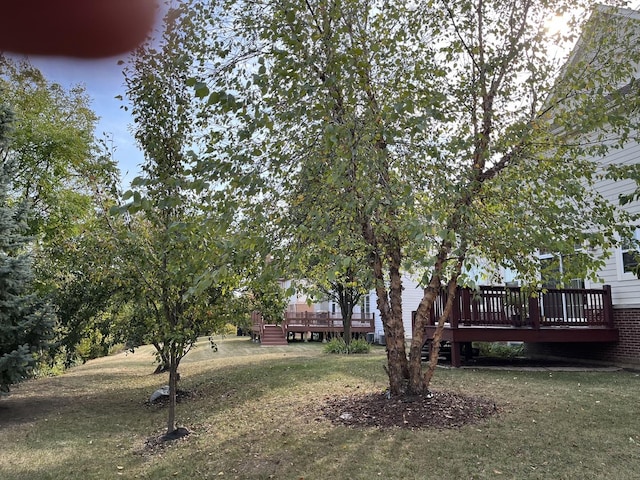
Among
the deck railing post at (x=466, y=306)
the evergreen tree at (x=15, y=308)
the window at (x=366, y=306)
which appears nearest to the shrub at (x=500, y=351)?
the deck railing post at (x=466, y=306)

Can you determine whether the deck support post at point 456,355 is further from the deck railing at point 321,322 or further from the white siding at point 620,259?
the deck railing at point 321,322

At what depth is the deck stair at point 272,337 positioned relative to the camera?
25578 millimetres

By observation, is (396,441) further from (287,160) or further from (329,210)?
(287,160)

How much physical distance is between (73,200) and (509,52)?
503 inches

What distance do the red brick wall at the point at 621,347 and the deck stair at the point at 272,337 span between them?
15848 mm

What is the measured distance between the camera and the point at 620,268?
1137 cm

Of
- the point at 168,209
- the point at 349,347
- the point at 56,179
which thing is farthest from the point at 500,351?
the point at 56,179

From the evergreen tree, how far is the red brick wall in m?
12.6

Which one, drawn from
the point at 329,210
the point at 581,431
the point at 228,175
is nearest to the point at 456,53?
the point at 329,210

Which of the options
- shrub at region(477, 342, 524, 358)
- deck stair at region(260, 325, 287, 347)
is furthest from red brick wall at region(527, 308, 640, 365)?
deck stair at region(260, 325, 287, 347)

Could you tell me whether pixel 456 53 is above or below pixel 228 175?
above

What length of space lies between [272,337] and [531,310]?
17.0 metres

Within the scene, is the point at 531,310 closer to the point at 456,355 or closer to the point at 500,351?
the point at 456,355

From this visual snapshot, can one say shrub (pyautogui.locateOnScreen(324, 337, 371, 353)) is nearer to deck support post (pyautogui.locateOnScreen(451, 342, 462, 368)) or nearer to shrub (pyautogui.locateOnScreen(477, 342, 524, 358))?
shrub (pyautogui.locateOnScreen(477, 342, 524, 358))
